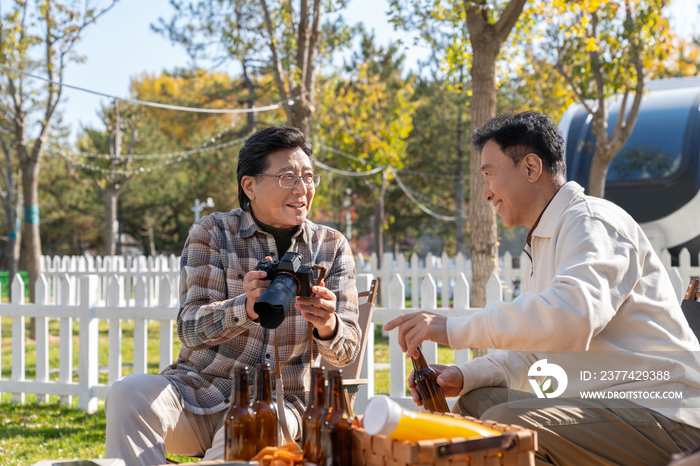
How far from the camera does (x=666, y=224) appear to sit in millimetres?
8141

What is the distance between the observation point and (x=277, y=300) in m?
1.75

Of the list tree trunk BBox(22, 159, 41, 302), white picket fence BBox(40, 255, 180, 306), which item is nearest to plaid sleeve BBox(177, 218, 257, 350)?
tree trunk BBox(22, 159, 41, 302)

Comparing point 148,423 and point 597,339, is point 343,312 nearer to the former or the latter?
Answer: point 148,423

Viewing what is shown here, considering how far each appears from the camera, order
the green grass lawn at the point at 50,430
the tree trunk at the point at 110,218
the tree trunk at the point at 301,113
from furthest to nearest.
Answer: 1. the tree trunk at the point at 110,218
2. the tree trunk at the point at 301,113
3. the green grass lawn at the point at 50,430

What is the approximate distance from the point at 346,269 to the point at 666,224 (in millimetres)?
6946

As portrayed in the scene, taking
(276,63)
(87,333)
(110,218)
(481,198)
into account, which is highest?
(276,63)

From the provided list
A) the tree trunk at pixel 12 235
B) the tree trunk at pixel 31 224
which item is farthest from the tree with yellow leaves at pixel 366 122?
the tree trunk at pixel 12 235

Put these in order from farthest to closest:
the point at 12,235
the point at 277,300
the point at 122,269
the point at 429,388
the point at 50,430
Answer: the point at 12,235 → the point at 122,269 → the point at 50,430 → the point at 429,388 → the point at 277,300

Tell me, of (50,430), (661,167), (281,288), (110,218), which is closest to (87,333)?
(50,430)

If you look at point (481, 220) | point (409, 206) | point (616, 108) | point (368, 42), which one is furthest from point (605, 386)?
point (409, 206)

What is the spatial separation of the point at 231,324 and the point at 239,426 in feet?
2.16

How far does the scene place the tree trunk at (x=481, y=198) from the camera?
5.05 metres

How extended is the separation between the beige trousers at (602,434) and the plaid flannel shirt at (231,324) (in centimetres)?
83

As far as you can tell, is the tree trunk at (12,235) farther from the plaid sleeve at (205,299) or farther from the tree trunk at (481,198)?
the plaid sleeve at (205,299)
